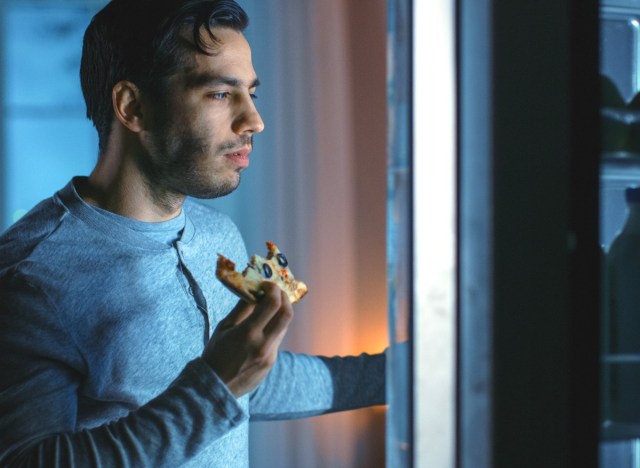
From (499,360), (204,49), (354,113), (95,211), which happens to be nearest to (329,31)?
(354,113)

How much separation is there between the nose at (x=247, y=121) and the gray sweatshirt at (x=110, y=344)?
210 mm

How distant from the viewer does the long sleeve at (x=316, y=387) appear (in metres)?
1.32

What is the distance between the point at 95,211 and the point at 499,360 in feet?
→ 2.63

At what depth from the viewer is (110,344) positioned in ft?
3.53

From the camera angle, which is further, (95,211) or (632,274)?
(95,211)

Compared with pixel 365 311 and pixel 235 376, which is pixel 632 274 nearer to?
pixel 235 376

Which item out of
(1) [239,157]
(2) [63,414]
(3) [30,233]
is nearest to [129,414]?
(2) [63,414]

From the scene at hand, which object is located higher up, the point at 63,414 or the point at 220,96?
the point at 220,96

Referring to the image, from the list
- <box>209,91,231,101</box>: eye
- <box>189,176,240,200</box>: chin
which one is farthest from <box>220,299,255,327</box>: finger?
<box>209,91,231,101</box>: eye

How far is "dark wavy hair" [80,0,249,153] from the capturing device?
3.84 ft

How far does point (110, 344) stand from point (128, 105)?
1.42 ft

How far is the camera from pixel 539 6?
1.84 feet

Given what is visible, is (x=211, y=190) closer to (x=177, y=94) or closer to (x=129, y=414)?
(x=177, y=94)

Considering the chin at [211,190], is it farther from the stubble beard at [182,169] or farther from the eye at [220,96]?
the eye at [220,96]
